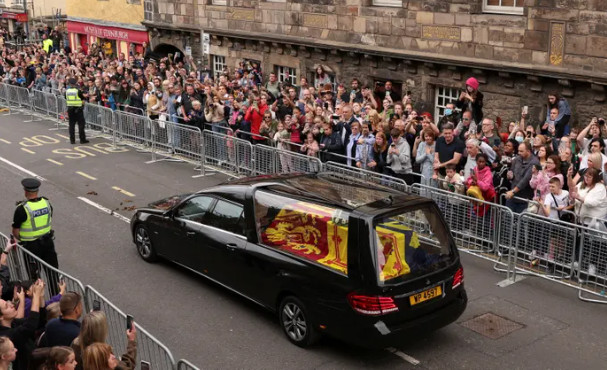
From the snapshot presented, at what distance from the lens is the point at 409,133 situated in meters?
13.8

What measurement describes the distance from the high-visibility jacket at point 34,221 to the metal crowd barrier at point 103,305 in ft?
0.87

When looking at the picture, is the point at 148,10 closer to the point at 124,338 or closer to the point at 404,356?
the point at 124,338

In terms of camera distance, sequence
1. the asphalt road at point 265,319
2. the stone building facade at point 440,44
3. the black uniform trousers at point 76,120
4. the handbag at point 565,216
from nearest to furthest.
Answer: the asphalt road at point 265,319
the handbag at point 565,216
the stone building facade at point 440,44
the black uniform trousers at point 76,120

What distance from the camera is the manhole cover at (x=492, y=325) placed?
29.5 feet

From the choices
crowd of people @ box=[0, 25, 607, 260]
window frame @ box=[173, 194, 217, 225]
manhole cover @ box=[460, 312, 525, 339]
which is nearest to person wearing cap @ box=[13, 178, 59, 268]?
window frame @ box=[173, 194, 217, 225]

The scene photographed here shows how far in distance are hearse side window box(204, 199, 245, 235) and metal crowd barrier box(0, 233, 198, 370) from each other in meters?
1.72

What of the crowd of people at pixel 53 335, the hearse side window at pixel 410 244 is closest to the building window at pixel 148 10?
the crowd of people at pixel 53 335

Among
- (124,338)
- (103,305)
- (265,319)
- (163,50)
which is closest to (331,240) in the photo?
(265,319)

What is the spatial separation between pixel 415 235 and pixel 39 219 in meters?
4.84

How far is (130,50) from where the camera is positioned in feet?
109

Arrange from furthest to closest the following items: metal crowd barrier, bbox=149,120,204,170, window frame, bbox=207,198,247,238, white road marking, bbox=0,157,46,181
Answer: metal crowd barrier, bbox=149,120,204,170 < white road marking, bbox=0,157,46,181 < window frame, bbox=207,198,247,238

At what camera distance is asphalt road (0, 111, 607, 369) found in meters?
8.37

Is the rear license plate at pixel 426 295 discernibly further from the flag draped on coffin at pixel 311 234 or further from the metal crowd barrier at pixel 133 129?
the metal crowd barrier at pixel 133 129

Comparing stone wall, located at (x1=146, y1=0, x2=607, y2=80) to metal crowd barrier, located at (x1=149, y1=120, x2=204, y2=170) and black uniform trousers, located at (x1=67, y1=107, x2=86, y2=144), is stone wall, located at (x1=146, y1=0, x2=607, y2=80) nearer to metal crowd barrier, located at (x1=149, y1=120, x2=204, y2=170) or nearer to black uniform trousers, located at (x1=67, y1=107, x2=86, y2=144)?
metal crowd barrier, located at (x1=149, y1=120, x2=204, y2=170)
